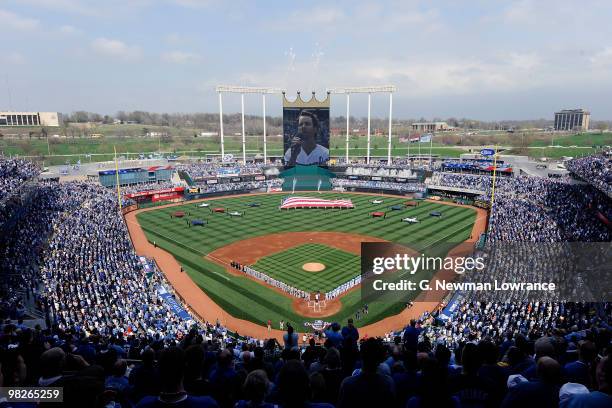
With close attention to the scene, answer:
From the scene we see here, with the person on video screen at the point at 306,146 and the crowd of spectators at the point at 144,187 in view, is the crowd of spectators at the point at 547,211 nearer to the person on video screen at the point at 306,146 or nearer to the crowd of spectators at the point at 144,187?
the person on video screen at the point at 306,146

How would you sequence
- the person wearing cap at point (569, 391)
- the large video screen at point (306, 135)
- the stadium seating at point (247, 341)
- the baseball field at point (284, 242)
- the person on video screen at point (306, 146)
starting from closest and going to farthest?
the stadium seating at point (247, 341) < the person wearing cap at point (569, 391) < the baseball field at point (284, 242) < the large video screen at point (306, 135) < the person on video screen at point (306, 146)

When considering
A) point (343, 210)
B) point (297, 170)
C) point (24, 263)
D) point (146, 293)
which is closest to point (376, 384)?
point (146, 293)

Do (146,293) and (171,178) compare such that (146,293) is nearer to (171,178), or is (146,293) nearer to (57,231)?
(57,231)

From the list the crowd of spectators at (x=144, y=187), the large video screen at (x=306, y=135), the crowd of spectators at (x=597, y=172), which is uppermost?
the large video screen at (x=306, y=135)

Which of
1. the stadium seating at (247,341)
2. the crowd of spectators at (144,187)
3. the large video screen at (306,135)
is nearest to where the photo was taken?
the stadium seating at (247,341)

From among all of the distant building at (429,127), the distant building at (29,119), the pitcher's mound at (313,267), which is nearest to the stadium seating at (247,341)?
the pitcher's mound at (313,267)

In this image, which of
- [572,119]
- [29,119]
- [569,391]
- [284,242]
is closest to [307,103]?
[284,242]

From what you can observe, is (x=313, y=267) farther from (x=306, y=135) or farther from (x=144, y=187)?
(x=306, y=135)
